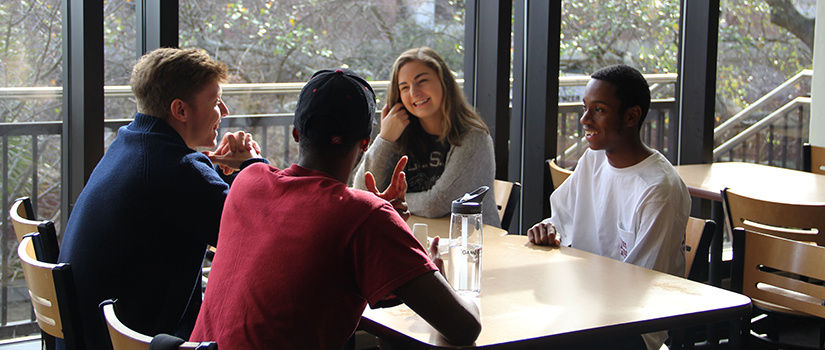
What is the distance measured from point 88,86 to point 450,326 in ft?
6.15

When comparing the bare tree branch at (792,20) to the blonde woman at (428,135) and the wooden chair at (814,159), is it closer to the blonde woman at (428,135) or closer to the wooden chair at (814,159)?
the wooden chair at (814,159)

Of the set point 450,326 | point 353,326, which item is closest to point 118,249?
point 353,326

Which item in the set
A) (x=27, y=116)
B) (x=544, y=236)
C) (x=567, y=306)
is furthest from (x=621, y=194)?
(x=27, y=116)

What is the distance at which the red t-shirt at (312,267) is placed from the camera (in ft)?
3.86

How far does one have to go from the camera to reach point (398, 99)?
9.25ft

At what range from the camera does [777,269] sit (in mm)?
1944

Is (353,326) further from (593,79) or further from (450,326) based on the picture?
(593,79)

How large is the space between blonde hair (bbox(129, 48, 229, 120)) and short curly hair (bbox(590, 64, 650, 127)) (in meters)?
1.24

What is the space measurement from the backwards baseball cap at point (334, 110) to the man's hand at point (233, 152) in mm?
942

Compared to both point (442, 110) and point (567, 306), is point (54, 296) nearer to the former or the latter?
point (567, 306)

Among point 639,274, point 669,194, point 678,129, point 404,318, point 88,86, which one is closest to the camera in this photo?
point 404,318

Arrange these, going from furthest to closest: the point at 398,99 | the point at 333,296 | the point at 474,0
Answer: the point at 474,0 < the point at 398,99 < the point at 333,296

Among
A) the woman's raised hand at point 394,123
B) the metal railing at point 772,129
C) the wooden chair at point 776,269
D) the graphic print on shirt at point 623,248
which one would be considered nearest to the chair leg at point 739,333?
the wooden chair at point 776,269

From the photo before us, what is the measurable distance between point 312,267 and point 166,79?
0.87m
